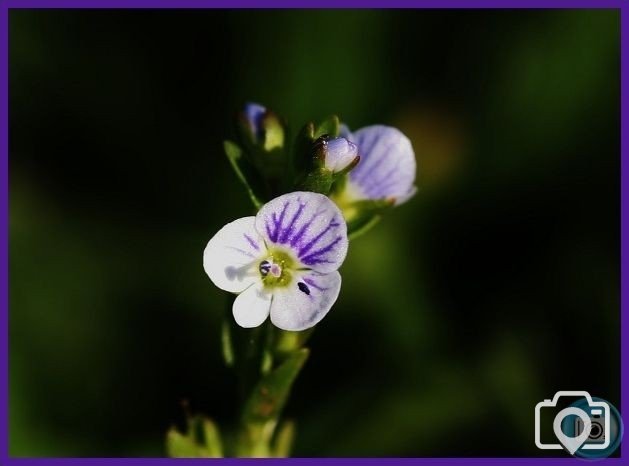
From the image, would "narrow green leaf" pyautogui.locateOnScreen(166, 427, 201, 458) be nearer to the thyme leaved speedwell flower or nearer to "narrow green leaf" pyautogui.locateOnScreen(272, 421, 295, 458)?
the thyme leaved speedwell flower

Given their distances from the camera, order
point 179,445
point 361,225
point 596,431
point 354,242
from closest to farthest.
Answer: point 361,225 → point 179,445 → point 596,431 → point 354,242

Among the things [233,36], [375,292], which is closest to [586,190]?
[375,292]

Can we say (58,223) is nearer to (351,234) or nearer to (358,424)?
(358,424)

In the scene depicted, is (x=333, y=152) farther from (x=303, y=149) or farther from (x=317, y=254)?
(x=317, y=254)

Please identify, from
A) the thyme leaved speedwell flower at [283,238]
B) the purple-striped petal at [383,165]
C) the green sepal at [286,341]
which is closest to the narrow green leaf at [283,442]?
the thyme leaved speedwell flower at [283,238]

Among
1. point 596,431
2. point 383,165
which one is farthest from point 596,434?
point 383,165

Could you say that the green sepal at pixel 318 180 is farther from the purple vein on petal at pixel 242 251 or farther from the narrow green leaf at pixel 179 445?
the narrow green leaf at pixel 179 445

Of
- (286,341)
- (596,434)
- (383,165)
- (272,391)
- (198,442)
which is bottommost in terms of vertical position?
(596,434)

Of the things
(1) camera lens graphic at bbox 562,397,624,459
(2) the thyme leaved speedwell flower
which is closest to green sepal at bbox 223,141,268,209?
(2) the thyme leaved speedwell flower
